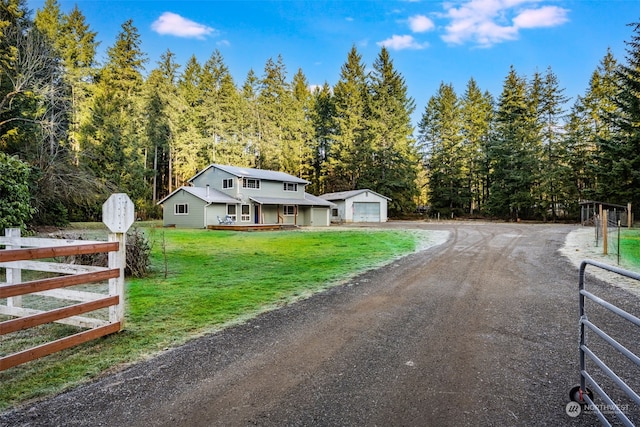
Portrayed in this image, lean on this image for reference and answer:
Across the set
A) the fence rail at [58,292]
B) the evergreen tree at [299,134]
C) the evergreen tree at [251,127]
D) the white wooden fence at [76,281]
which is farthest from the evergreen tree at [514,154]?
the fence rail at [58,292]

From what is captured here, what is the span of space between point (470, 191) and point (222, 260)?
1460 inches

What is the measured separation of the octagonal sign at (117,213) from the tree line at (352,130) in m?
18.6

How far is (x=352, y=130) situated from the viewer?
137 feet

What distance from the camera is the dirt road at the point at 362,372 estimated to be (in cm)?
238

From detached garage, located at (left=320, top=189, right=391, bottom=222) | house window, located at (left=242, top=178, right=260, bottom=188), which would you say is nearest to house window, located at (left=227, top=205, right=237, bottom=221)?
house window, located at (left=242, top=178, right=260, bottom=188)

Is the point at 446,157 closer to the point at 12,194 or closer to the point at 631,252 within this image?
the point at 631,252

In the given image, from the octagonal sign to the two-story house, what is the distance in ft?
69.6

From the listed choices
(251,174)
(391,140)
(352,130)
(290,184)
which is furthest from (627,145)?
(251,174)

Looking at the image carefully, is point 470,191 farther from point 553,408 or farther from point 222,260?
point 553,408

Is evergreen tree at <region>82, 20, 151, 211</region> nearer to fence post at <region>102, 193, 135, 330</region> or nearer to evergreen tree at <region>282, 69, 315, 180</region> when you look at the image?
evergreen tree at <region>282, 69, 315, 180</region>

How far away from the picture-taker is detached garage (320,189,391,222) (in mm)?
35219

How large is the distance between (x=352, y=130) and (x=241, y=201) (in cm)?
2011

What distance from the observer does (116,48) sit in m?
35.8

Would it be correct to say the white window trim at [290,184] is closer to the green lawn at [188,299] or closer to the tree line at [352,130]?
the tree line at [352,130]
